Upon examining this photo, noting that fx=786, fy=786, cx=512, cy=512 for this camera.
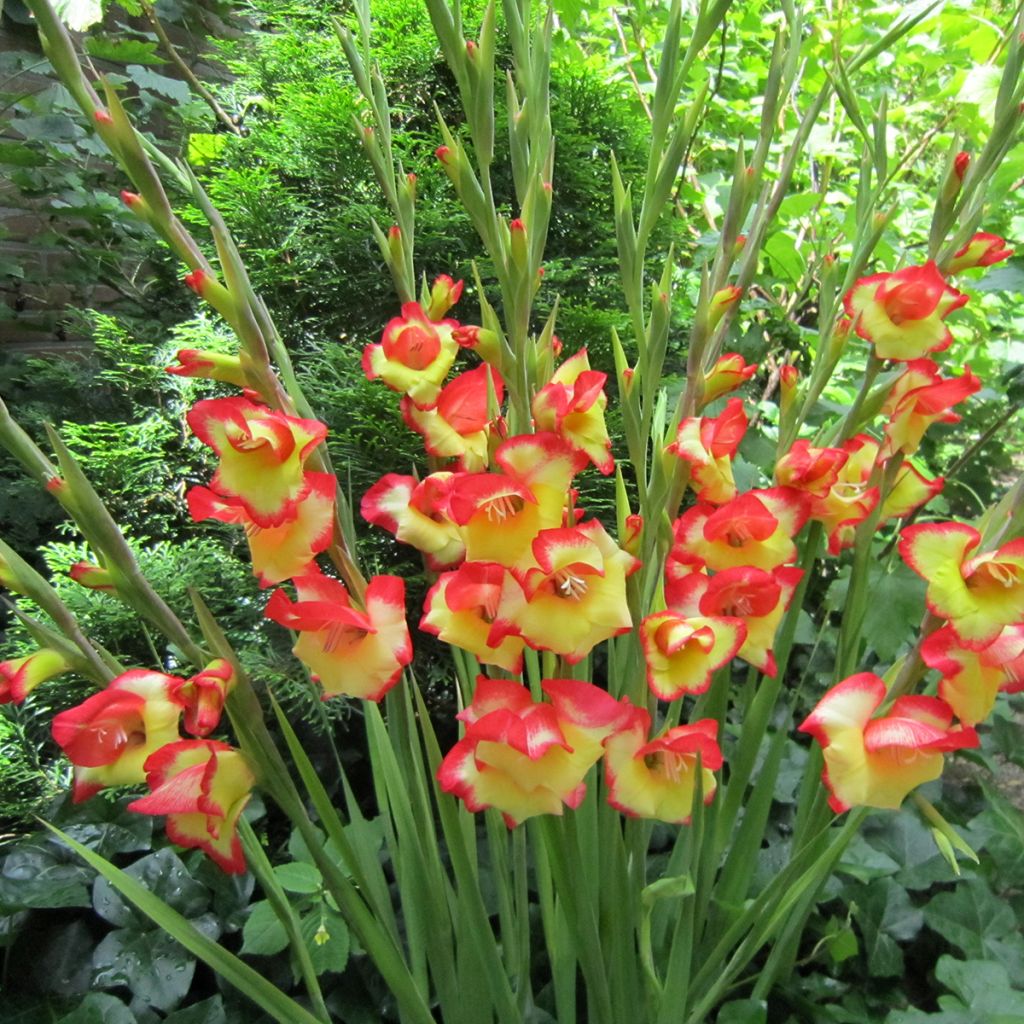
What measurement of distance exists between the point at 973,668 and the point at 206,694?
0.41 m

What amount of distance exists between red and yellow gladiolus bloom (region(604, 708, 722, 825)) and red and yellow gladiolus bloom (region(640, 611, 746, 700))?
0.9 inches

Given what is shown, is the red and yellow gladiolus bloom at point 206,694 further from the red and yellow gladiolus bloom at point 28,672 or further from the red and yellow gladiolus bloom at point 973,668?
the red and yellow gladiolus bloom at point 973,668

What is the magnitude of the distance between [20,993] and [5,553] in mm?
576

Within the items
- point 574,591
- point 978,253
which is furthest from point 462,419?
point 978,253

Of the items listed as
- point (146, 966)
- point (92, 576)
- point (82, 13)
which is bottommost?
point (146, 966)

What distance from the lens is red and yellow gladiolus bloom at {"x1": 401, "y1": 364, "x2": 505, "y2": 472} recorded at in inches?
20.1

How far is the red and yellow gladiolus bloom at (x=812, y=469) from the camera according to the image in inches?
21.0

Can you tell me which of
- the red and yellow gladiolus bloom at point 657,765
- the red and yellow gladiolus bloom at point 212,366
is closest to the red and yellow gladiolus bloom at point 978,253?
the red and yellow gladiolus bloom at point 657,765

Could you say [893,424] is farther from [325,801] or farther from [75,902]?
[75,902]

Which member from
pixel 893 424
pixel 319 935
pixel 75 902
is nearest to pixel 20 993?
pixel 75 902

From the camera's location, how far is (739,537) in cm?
51

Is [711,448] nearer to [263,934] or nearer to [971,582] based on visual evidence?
[971,582]

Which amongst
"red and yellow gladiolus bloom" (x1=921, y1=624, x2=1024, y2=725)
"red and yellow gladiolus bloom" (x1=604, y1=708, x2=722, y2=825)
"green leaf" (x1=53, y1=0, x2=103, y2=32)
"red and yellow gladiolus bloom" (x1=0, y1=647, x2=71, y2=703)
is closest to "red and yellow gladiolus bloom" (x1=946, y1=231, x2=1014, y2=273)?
"red and yellow gladiolus bloom" (x1=921, y1=624, x2=1024, y2=725)

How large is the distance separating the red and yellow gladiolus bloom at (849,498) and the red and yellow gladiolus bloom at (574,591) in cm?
20
